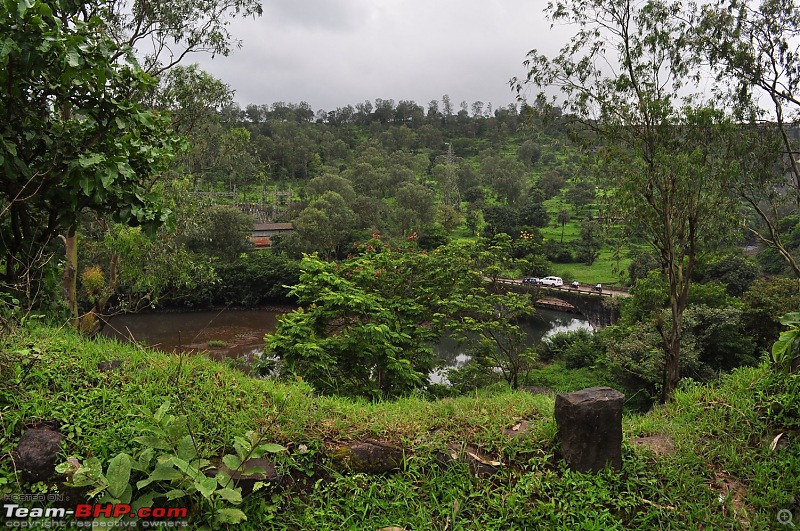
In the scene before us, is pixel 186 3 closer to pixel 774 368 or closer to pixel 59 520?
pixel 59 520

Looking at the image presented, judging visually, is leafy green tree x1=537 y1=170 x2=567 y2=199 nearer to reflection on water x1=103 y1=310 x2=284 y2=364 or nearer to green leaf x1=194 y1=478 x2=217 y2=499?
reflection on water x1=103 y1=310 x2=284 y2=364

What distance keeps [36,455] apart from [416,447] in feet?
7.61

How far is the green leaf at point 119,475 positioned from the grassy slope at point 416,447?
0.35 meters

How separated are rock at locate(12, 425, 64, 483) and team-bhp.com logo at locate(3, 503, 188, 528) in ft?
0.59

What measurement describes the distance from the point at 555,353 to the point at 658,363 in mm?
8099

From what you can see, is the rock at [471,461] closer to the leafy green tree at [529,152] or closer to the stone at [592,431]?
the stone at [592,431]

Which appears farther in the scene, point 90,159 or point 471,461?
point 471,461

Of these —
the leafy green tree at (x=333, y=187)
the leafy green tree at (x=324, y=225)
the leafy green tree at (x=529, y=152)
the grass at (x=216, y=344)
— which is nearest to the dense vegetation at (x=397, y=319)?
the grass at (x=216, y=344)

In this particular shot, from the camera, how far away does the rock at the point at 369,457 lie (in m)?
3.29

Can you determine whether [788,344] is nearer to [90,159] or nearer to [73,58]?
[90,159]

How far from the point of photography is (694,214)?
31.8 feet

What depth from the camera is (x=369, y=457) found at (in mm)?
3334

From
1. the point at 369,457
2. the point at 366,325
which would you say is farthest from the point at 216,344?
the point at 369,457

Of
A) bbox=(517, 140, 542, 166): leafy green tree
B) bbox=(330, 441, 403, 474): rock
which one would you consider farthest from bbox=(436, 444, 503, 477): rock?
bbox=(517, 140, 542, 166): leafy green tree
